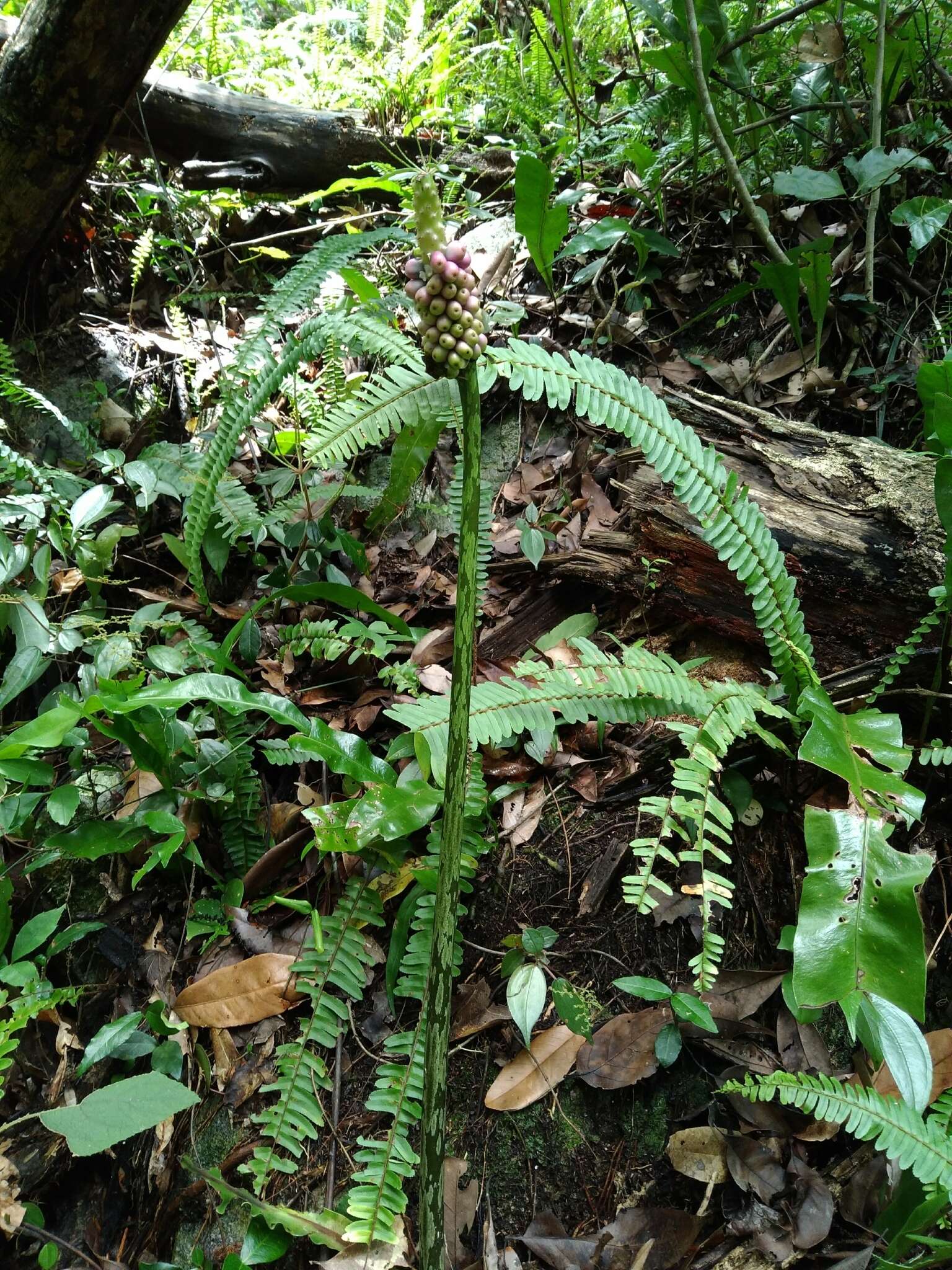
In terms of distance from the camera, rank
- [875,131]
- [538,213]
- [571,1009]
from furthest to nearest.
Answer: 1. [875,131]
2. [538,213]
3. [571,1009]

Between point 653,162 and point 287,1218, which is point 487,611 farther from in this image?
point 653,162

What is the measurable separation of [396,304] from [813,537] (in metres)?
1.72

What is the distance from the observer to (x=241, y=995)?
1.92 meters

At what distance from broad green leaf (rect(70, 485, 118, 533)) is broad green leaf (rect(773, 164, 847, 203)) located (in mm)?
2666

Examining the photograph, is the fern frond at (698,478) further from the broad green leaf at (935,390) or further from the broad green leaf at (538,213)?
the broad green leaf at (538,213)

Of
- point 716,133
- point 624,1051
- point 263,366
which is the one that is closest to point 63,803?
point 624,1051

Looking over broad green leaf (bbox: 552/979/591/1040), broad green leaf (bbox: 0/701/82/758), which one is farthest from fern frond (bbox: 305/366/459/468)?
broad green leaf (bbox: 552/979/591/1040)

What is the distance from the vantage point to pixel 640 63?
12.5 feet

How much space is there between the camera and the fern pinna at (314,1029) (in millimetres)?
1674

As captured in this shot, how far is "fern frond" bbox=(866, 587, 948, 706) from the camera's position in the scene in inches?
72.8

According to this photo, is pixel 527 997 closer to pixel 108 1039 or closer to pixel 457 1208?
pixel 457 1208

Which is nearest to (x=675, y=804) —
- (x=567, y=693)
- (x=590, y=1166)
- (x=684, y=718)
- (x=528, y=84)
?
(x=567, y=693)

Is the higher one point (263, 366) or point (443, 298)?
point (443, 298)

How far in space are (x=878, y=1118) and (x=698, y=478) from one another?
4.45ft
